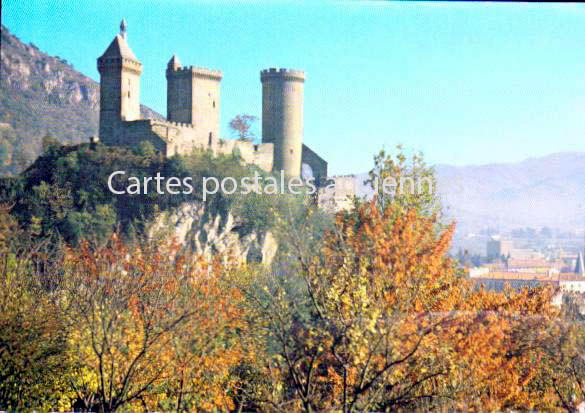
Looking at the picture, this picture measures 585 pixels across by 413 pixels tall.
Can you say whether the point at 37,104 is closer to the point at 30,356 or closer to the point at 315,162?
the point at 315,162

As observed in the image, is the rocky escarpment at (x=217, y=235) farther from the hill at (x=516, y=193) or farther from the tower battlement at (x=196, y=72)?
the hill at (x=516, y=193)

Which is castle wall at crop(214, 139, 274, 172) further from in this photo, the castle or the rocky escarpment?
the rocky escarpment

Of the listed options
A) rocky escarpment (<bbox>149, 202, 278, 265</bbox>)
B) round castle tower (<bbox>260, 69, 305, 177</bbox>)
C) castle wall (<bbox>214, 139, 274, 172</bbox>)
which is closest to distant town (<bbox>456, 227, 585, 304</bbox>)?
rocky escarpment (<bbox>149, 202, 278, 265</bbox>)

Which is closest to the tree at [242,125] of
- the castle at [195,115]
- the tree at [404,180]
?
the castle at [195,115]

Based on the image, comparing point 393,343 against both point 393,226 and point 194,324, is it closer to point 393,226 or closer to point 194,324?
point 194,324

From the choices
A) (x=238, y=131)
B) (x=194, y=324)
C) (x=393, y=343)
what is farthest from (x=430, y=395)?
(x=238, y=131)

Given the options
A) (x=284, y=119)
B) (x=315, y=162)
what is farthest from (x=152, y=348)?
(x=315, y=162)

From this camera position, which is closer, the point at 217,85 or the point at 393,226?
the point at 393,226
